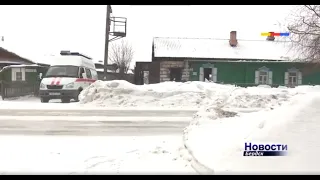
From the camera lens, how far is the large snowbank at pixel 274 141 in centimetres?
493

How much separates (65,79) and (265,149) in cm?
1325

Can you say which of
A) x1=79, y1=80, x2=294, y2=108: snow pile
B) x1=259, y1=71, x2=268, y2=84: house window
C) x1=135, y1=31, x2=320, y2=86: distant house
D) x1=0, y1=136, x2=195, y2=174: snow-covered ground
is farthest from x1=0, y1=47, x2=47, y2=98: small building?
x1=259, y1=71, x2=268, y2=84: house window

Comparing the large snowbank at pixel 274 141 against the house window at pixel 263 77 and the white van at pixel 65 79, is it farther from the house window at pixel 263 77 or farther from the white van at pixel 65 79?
the house window at pixel 263 77

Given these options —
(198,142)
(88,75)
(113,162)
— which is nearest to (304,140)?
(198,142)

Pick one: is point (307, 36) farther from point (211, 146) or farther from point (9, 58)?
point (9, 58)

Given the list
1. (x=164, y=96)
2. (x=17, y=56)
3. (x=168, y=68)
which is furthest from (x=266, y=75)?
(x=17, y=56)

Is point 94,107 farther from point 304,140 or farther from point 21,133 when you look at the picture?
point 304,140

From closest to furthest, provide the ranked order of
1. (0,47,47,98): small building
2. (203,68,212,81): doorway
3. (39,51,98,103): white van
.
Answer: (39,51,98,103): white van → (0,47,47,98): small building → (203,68,212,81): doorway

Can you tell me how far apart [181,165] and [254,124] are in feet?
4.60

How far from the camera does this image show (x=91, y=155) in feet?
21.3

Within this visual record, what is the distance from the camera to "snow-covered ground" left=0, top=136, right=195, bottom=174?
18.3ft

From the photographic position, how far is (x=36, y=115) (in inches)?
464

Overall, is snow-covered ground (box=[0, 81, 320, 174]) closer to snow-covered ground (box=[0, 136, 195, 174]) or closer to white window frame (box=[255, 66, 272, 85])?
snow-covered ground (box=[0, 136, 195, 174])

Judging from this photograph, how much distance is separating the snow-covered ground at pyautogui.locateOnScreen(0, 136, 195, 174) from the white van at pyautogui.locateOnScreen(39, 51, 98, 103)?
8.59 metres
